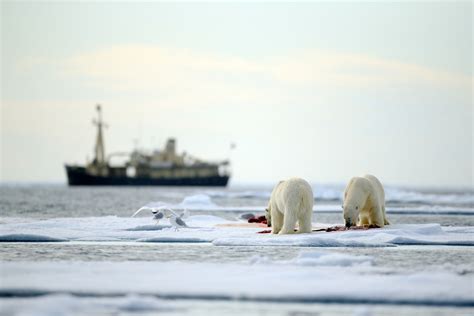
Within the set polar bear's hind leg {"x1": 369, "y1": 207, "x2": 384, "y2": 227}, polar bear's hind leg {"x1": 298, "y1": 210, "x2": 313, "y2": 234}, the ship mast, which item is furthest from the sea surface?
the ship mast

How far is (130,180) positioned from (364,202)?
117214mm

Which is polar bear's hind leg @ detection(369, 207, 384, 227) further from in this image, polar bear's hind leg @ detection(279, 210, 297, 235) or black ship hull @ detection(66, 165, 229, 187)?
black ship hull @ detection(66, 165, 229, 187)

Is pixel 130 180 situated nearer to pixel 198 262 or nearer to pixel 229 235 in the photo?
pixel 229 235

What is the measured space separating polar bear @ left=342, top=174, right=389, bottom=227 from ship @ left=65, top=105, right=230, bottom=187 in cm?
11103

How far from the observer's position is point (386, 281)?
9391 millimetres

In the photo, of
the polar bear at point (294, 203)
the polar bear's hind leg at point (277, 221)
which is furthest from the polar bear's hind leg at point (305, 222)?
the polar bear's hind leg at point (277, 221)

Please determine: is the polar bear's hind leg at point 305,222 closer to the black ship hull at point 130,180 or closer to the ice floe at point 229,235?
the ice floe at point 229,235

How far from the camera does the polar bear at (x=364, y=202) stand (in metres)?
17.5

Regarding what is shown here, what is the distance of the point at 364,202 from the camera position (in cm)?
1780

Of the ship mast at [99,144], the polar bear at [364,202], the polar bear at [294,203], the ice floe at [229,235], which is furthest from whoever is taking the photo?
the ship mast at [99,144]

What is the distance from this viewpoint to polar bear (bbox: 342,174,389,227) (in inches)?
688

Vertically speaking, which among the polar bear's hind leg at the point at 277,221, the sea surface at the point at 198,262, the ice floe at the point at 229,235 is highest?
the polar bear's hind leg at the point at 277,221

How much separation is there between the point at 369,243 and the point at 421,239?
1352mm

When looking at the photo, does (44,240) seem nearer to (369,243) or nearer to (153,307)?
(369,243)
